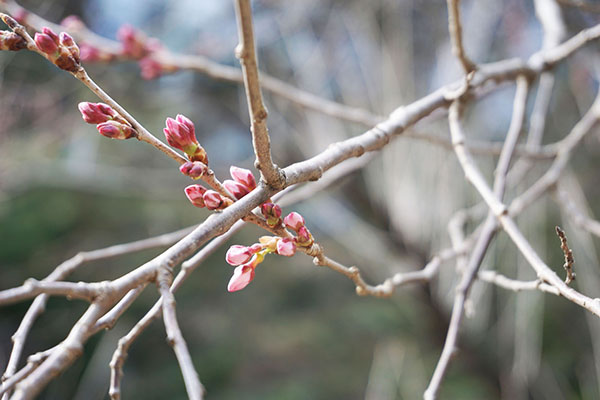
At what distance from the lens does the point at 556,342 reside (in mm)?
3084

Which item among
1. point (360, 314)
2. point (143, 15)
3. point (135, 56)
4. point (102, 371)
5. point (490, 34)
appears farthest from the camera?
point (360, 314)

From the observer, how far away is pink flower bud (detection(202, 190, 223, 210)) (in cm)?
51

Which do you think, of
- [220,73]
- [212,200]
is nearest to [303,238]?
[212,200]

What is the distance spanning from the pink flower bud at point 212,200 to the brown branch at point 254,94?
0.24 feet

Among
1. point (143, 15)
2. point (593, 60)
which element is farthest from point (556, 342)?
point (143, 15)

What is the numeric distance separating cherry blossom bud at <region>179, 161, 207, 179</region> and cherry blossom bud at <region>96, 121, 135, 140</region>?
0.08 m

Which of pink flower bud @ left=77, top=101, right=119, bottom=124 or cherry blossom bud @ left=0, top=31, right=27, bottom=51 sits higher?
cherry blossom bud @ left=0, top=31, right=27, bottom=51

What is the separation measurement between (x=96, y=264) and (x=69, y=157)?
2.63 feet

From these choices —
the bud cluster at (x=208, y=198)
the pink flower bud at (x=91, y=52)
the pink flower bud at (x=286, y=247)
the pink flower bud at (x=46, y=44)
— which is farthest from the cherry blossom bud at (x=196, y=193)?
the pink flower bud at (x=91, y=52)

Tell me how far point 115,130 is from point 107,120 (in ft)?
0.15

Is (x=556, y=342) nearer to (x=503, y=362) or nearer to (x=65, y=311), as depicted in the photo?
(x=503, y=362)

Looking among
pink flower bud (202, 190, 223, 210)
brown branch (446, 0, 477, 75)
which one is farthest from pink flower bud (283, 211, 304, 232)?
brown branch (446, 0, 477, 75)

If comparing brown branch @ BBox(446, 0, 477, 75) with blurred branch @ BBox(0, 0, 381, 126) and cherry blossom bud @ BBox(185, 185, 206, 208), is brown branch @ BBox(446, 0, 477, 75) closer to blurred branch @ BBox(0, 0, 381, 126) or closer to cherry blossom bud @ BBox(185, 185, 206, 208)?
blurred branch @ BBox(0, 0, 381, 126)

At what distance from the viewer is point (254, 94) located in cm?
41
